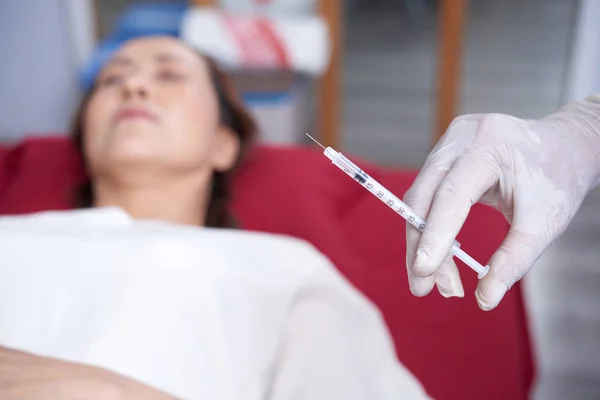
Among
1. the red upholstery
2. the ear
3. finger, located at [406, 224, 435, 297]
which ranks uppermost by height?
finger, located at [406, 224, 435, 297]

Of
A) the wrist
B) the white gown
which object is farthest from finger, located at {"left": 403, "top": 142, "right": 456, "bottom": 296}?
the white gown

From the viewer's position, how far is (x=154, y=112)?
125 centimetres

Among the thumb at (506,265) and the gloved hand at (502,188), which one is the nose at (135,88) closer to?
the gloved hand at (502,188)

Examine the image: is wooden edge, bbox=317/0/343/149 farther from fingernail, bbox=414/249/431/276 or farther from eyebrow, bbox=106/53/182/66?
fingernail, bbox=414/249/431/276

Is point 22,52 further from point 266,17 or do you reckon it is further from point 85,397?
point 85,397

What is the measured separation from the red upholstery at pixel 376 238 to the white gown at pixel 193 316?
0.38 ft

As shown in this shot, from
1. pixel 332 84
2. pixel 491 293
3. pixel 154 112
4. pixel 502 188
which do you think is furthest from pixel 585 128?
pixel 332 84

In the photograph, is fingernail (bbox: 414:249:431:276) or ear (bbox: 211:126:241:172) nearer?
fingernail (bbox: 414:249:431:276)

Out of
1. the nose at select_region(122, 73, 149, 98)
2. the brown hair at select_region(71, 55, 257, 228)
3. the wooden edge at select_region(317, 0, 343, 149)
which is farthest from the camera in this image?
the wooden edge at select_region(317, 0, 343, 149)

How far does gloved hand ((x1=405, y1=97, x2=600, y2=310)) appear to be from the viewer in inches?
26.5

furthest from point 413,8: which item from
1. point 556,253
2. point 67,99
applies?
point 67,99

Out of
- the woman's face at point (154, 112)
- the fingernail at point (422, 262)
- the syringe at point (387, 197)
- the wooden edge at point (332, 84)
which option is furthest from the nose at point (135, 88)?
the wooden edge at point (332, 84)

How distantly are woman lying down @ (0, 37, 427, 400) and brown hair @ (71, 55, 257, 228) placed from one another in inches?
5.8

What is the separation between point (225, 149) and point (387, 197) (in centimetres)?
83
